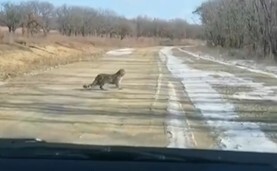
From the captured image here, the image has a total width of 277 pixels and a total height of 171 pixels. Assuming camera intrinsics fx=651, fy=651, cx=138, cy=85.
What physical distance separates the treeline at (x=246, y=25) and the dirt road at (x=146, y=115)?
20.1 metres

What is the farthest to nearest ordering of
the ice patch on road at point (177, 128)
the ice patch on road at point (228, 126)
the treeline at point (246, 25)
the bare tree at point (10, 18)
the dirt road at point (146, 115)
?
the bare tree at point (10, 18)
the treeline at point (246, 25)
the dirt road at point (146, 115)
the ice patch on road at point (177, 128)
the ice patch on road at point (228, 126)

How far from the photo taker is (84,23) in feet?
407

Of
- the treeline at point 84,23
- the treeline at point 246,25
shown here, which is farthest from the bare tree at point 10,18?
the treeline at point 246,25

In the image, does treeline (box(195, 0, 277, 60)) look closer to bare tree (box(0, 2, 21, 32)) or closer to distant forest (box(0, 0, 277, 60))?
distant forest (box(0, 0, 277, 60))

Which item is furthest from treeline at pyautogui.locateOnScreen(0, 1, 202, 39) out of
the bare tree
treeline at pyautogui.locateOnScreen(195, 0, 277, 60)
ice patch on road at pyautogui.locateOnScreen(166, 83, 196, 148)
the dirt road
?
ice patch on road at pyautogui.locateOnScreen(166, 83, 196, 148)

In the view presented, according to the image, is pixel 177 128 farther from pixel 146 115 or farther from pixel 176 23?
pixel 176 23

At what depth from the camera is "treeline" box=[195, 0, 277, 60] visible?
40188mm

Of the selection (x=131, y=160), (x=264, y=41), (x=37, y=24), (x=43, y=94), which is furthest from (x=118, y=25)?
(x=131, y=160)

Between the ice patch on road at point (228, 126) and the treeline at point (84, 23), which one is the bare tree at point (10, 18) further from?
the ice patch on road at point (228, 126)

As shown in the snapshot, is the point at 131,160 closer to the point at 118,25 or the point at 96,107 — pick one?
the point at 96,107

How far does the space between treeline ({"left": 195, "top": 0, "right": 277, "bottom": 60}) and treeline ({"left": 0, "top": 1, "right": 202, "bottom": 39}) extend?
22.7 m

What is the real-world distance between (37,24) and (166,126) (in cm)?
7198

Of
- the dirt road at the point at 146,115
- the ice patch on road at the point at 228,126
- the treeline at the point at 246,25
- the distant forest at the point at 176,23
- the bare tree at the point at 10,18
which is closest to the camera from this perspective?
the ice patch on road at the point at 228,126

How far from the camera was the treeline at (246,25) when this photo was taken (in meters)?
40.2
